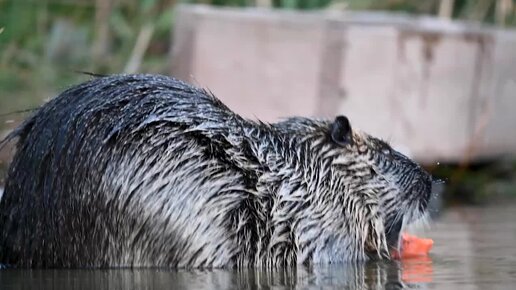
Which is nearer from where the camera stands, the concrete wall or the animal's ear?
the animal's ear

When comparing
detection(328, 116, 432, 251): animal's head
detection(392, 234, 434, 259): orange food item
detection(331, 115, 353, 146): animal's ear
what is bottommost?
detection(392, 234, 434, 259): orange food item

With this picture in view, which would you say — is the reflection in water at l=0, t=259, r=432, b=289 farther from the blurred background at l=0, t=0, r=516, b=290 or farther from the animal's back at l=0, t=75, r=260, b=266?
the blurred background at l=0, t=0, r=516, b=290

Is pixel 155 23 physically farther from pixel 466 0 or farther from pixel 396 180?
pixel 396 180

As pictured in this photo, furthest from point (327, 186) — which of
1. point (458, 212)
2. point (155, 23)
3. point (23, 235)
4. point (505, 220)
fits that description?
point (155, 23)

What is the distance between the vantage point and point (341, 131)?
4.92 m

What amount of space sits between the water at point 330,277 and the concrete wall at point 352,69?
2.09 metres

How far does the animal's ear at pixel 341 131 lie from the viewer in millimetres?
4910

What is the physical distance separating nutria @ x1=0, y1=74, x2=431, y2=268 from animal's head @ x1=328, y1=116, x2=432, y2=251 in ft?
0.62

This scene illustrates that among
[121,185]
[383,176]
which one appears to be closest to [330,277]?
[121,185]

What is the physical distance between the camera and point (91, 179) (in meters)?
4.30

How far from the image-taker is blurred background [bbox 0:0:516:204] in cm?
717

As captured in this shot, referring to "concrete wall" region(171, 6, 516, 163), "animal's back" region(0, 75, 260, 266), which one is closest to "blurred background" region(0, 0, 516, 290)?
"concrete wall" region(171, 6, 516, 163)

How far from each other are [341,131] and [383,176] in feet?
0.80

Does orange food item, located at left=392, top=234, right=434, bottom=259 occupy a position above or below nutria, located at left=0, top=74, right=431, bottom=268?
below
